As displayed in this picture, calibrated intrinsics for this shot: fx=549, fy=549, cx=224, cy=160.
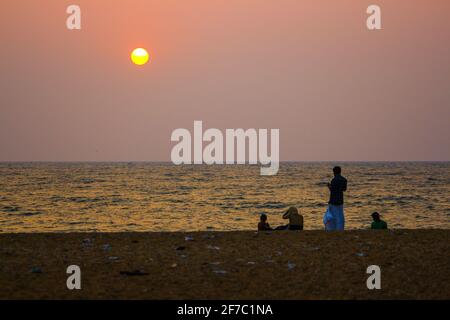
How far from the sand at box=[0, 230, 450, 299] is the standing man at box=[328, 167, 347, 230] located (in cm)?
199

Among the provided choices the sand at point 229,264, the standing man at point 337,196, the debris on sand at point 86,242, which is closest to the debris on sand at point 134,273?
the sand at point 229,264

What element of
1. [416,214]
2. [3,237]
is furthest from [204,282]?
[416,214]

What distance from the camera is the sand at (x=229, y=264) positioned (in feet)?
33.7

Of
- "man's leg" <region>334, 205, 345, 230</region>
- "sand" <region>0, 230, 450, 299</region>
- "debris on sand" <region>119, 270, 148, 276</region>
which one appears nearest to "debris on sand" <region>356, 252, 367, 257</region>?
"sand" <region>0, 230, 450, 299</region>

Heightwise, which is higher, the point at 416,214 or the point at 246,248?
the point at 246,248

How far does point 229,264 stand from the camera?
1216cm

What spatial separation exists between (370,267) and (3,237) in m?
10.4

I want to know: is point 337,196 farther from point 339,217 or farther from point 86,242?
point 86,242

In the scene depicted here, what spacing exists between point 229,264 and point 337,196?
268 inches

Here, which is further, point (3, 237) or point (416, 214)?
point (416, 214)

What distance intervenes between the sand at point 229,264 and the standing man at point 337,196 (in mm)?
1986

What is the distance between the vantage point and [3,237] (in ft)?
52.1

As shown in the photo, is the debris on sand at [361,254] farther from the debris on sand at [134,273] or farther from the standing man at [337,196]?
the debris on sand at [134,273]
